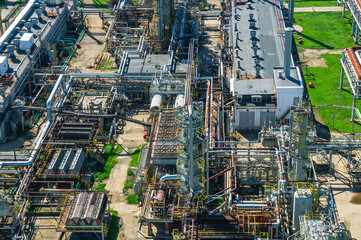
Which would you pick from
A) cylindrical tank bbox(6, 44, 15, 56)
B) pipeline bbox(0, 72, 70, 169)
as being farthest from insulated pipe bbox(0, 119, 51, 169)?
cylindrical tank bbox(6, 44, 15, 56)

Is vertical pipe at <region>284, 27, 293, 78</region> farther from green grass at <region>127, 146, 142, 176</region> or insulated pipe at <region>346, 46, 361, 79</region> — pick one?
green grass at <region>127, 146, 142, 176</region>

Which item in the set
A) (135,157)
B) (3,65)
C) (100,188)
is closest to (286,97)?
(135,157)

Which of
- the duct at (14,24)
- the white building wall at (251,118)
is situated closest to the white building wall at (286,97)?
the white building wall at (251,118)

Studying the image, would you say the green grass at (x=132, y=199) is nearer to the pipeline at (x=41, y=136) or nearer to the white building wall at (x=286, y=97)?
the pipeline at (x=41, y=136)

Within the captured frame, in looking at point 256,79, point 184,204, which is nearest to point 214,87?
point 256,79

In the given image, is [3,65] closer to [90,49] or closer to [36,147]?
[36,147]

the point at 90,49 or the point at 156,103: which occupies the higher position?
the point at 90,49
